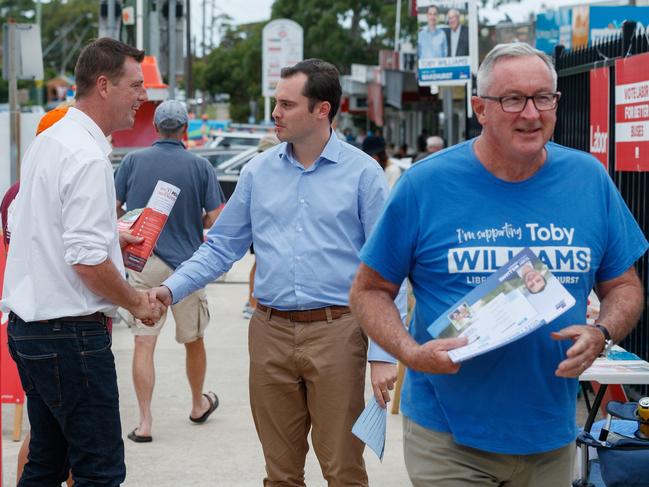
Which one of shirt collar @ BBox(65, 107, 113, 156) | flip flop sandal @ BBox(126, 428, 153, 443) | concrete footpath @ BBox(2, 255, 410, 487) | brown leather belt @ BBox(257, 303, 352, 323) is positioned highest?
shirt collar @ BBox(65, 107, 113, 156)

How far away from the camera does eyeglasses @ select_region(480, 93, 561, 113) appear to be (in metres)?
3.04

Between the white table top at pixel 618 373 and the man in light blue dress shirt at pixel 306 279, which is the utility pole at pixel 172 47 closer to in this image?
the white table top at pixel 618 373

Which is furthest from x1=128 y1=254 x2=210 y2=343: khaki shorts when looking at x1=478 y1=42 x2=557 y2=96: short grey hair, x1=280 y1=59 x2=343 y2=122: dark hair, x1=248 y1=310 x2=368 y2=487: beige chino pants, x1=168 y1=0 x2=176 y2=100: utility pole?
x1=168 y1=0 x2=176 y2=100: utility pole

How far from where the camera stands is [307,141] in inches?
182

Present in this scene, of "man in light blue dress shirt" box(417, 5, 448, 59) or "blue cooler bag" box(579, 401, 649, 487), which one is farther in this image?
"man in light blue dress shirt" box(417, 5, 448, 59)

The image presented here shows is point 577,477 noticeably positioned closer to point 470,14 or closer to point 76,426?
point 76,426

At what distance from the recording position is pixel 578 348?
9.60ft

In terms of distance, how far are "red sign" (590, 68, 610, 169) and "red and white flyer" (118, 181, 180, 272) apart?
3.53 metres

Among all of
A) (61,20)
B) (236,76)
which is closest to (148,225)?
(236,76)

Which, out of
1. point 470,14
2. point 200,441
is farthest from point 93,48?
point 470,14

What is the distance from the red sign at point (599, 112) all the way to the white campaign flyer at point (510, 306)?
467 cm

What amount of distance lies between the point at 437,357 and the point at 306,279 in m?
1.64

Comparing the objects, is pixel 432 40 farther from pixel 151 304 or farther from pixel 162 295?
pixel 151 304

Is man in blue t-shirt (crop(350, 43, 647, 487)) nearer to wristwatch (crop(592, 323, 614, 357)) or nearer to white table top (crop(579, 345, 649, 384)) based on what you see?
wristwatch (crop(592, 323, 614, 357))
